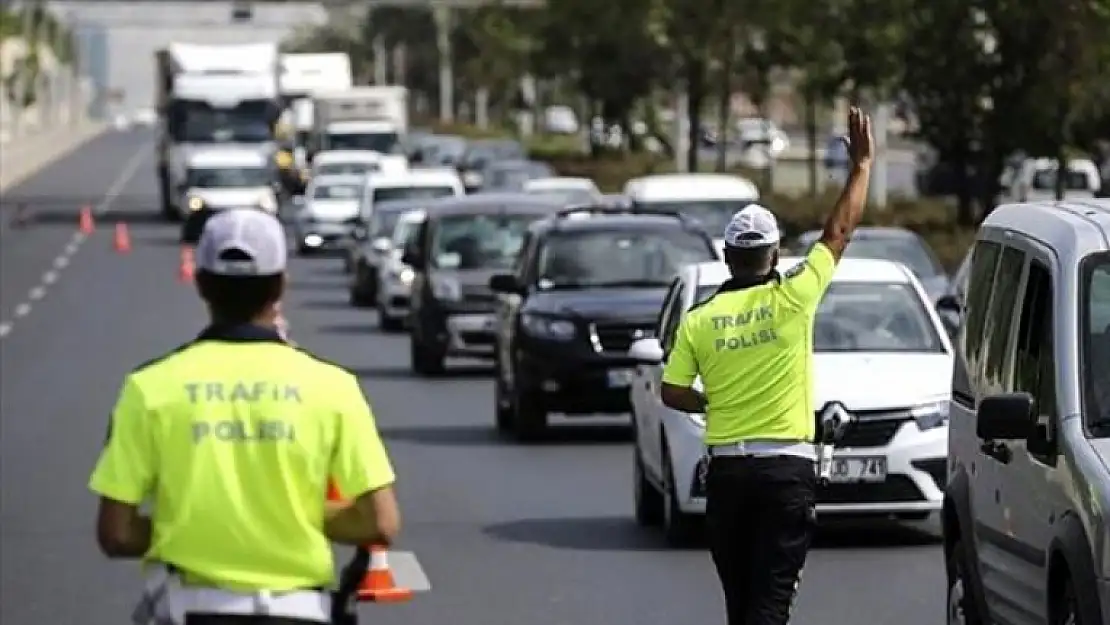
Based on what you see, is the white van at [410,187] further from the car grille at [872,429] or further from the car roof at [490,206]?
the car grille at [872,429]

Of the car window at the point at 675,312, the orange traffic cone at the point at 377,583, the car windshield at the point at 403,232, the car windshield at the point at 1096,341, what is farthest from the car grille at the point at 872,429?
the car windshield at the point at 403,232

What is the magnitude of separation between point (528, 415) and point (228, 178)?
37.6 meters

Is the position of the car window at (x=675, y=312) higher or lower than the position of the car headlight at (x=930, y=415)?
higher

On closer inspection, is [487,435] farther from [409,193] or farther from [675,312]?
[409,193]

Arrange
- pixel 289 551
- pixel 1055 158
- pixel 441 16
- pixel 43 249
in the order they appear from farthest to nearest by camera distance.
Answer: pixel 441 16, pixel 43 249, pixel 1055 158, pixel 289 551

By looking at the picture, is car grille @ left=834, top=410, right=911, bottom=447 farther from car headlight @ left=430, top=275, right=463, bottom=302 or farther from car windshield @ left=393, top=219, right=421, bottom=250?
car windshield @ left=393, top=219, right=421, bottom=250

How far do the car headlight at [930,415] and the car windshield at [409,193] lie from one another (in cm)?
3025

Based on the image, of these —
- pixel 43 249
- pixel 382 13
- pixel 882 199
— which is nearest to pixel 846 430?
pixel 882 199

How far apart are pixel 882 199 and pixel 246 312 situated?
45089 mm

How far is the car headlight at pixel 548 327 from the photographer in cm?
2150

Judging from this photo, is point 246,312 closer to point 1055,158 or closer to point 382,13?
point 1055,158

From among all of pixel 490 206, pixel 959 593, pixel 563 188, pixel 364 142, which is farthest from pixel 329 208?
pixel 959 593

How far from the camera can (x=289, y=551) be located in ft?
19.9

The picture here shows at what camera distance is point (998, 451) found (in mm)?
9812
